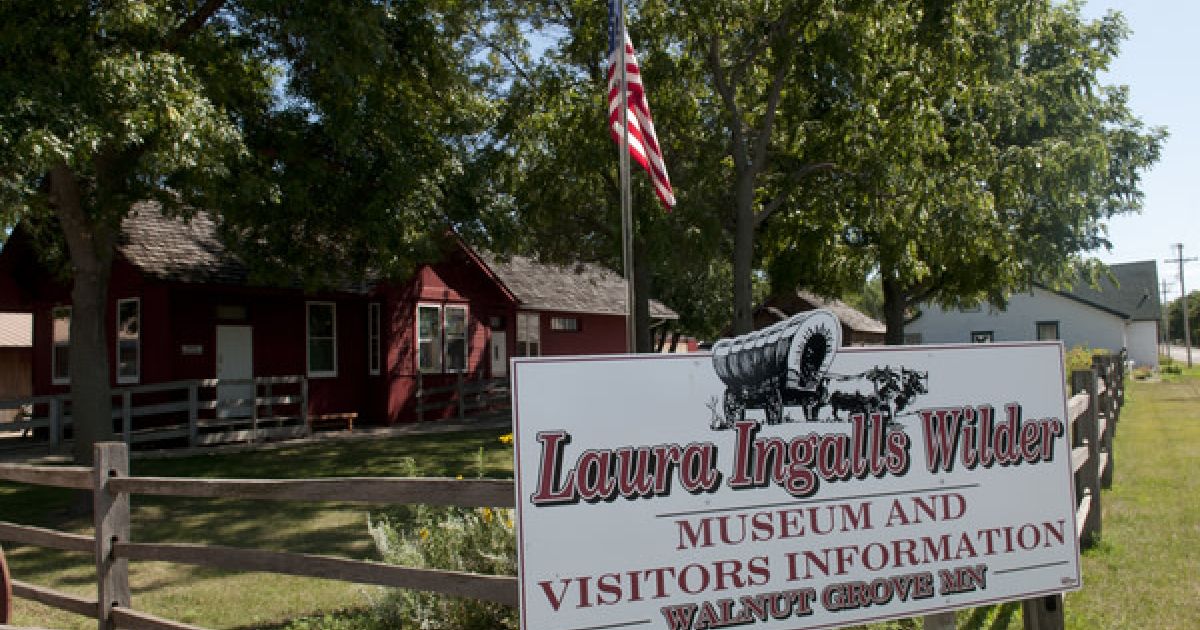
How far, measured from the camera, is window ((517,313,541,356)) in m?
28.7

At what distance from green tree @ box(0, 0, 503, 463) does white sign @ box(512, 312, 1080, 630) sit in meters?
7.91

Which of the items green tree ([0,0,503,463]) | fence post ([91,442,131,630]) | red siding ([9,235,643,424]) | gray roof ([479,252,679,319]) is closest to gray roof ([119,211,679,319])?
red siding ([9,235,643,424])

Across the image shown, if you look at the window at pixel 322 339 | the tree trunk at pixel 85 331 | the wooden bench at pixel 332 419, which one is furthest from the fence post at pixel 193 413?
the tree trunk at pixel 85 331

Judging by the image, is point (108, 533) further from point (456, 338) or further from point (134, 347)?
point (456, 338)

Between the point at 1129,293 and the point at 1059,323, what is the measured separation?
36.9 ft

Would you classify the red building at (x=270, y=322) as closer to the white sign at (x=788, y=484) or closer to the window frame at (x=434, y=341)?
the window frame at (x=434, y=341)

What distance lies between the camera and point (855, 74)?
15352 mm

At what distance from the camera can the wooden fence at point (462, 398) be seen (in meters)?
22.5


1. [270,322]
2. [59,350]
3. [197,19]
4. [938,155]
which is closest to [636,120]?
[197,19]

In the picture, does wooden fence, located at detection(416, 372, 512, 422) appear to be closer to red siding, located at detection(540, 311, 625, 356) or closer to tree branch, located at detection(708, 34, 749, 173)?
red siding, located at detection(540, 311, 625, 356)

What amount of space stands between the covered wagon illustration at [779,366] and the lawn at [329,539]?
8.97ft

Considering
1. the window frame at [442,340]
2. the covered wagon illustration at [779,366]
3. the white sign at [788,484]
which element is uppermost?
the window frame at [442,340]

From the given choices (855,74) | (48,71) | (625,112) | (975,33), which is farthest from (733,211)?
(48,71)

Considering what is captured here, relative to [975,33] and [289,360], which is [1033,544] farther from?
[289,360]
